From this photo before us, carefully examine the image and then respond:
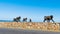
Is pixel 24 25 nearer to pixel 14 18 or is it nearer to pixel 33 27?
pixel 33 27

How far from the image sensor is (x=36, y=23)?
3984cm

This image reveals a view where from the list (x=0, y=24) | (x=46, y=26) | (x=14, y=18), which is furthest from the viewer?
(x=14, y=18)

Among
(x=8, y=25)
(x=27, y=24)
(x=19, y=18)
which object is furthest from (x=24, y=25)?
(x=19, y=18)

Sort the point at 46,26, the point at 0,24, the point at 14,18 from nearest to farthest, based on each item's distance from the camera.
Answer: the point at 46,26
the point at 0,24
the point at 14,18

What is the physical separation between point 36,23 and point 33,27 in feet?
3.08

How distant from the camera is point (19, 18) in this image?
157 ft

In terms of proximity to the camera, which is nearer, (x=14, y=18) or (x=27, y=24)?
(x=27, y=24)

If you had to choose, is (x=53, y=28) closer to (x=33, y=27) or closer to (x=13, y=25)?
(x=33, y=27)

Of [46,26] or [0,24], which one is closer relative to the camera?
[46,26]

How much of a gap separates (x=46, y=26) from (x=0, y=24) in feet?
29.8

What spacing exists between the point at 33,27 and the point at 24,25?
65.8 inches

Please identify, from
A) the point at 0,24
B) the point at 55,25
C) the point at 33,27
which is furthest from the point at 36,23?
the point at 0,24

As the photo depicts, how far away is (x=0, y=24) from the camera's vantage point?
43.1 m

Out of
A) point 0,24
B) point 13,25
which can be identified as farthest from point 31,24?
point 0,24
